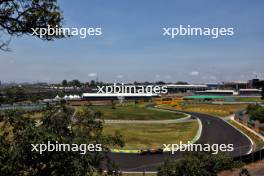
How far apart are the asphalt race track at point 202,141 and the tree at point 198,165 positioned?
21.2 feet

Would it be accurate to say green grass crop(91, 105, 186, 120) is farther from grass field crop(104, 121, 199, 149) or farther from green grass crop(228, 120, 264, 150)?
green grass crop(228, 120, 264, 150)

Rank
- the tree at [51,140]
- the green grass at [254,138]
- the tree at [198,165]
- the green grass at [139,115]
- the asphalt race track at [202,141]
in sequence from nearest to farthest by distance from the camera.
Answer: the tree at [51,140] < the tree at [198,165] < the asphalt race track at [202,141] < the green grass at [254,138] < the green grass at [139,115]

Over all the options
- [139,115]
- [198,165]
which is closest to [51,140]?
[198,165]

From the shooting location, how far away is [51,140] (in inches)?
416

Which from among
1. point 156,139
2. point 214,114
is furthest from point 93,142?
point 214,114

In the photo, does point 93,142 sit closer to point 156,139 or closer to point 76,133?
point 76,133

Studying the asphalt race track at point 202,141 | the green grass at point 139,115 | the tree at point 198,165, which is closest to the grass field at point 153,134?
the asphalt race track at point 202,141

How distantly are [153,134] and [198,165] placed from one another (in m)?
53.0

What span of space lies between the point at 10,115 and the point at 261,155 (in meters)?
34.7

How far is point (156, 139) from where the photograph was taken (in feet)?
216

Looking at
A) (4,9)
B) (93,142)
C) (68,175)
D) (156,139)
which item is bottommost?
(156,139)

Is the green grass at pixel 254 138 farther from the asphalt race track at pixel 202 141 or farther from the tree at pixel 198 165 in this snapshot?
the tree at pixel 198 165

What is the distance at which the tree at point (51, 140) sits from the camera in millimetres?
10469

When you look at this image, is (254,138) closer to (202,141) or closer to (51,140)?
(202,141)
